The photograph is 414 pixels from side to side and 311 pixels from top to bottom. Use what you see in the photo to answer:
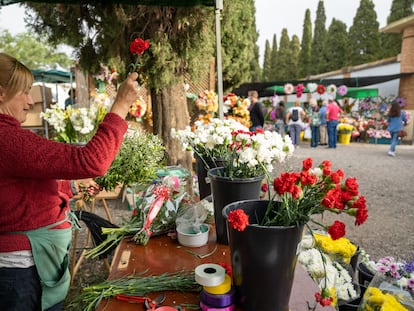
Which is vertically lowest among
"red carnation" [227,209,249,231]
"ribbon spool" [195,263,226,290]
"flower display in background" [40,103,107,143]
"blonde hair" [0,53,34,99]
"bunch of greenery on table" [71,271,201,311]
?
"bunch of greenery on table" [71,271,201,311]

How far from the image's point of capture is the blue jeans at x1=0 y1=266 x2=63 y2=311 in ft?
3.77

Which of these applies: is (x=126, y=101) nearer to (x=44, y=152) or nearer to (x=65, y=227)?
(x=44, y=152)

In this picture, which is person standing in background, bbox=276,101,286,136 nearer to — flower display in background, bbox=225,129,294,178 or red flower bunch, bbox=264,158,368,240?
flower display in background, bbox=225,129,294,178

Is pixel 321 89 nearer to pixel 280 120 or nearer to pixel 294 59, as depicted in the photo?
pixel 280 120

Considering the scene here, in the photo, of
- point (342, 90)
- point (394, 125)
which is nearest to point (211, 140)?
point (394, 125)

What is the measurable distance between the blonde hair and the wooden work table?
71cm

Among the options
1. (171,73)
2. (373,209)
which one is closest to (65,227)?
(171,73)

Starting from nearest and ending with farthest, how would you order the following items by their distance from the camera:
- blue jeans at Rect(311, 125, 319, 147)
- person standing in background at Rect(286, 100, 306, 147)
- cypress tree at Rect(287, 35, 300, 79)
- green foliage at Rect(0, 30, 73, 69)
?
person standing in background at Rect(286, 100, 306, 147) < blue jeans at Rect(311, 125, 319, 147) < green foliage at Rect(0, 30, 73, 69) < cypress tree at Rect(287, 35, 300, 79)

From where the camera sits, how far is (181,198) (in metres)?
1.55

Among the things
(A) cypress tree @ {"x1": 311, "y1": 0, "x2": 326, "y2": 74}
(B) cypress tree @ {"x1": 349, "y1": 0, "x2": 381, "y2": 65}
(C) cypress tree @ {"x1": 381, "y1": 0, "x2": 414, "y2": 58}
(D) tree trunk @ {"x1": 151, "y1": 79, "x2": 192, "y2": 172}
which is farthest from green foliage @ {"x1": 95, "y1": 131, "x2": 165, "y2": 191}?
(A) cypress tree @ {"x1": 311, "y1": 0, "x2": 326, "y2": 74}

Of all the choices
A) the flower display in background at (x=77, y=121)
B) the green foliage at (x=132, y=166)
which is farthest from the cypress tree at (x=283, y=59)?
the green foliage at (x=132, y=166)

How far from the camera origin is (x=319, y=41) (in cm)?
2502

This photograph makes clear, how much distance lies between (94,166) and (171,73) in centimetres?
278

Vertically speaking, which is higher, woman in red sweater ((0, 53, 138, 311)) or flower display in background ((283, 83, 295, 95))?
flower display in background ((283, 83, 295, 95))
